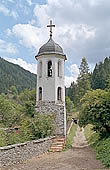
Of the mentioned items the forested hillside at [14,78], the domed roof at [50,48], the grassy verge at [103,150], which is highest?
the forested hillside at [14,78]

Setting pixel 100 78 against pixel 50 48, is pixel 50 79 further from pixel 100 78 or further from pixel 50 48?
pixel 100 78

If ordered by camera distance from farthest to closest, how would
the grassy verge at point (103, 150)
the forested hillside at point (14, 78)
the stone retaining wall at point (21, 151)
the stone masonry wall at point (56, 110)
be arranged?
the forested hillside at point (14, 78) → the stone masonry wall at point (56, 110) → the grassy verge at point (103, 150) → the stone retaining wall at point (21, 151)

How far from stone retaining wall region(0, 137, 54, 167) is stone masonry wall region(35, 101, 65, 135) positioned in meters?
2.42

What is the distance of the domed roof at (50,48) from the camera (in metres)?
16.3

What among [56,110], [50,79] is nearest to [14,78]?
[50,79]

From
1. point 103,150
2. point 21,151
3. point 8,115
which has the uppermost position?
point 8,115

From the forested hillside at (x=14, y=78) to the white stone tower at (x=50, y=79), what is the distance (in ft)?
245

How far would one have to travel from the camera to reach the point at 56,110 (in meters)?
15.2

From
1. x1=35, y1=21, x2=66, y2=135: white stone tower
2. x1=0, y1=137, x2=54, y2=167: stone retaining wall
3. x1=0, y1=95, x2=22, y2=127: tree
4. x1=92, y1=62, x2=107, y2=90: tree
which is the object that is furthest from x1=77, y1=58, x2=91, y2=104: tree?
x1=0, y1=137, x2=54, y2=167: stone retaining wall

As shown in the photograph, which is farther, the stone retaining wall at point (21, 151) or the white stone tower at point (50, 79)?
the white stone tower at point (50, 79)

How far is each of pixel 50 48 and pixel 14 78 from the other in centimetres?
10211

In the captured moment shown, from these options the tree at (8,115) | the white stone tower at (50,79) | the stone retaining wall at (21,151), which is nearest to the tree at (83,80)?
the tree at (8,115)

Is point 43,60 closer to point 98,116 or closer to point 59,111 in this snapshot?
point 59,111

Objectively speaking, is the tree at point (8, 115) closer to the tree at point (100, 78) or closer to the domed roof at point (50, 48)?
the domed roof at point (50, 48)
